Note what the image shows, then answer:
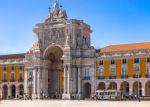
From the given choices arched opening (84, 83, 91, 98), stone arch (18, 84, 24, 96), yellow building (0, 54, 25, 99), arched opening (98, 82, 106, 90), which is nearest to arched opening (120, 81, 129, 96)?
arched opening (98, 82, 106, 90)

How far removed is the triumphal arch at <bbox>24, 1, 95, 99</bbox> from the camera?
307 ft

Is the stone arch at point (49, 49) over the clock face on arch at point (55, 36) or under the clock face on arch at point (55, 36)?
under

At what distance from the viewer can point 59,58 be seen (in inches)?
3979

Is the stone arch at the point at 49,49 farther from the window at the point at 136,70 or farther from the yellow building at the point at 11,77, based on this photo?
the window at the point at 136,70

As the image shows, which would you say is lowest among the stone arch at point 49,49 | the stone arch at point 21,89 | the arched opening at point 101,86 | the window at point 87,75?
the stone arch at point 21,89

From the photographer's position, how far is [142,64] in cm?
8750

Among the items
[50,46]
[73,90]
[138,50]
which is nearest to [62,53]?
[50,46]

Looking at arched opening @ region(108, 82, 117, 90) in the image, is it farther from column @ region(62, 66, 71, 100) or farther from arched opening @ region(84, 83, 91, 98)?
column @ region(62, 66, 71, 100)

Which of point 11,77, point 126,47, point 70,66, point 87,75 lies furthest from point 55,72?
point 126,47

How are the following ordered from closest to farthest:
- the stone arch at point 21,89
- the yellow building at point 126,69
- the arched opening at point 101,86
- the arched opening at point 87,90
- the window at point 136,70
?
1. the yellow building at point 126,69
2. the window at point 136,70
3. the arched opening at point 101,86
4. the arched opening at point 87,90
5. the stone arch at point 21,89

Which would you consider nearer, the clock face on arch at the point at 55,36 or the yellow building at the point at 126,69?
the yellow building at the point at 126,69

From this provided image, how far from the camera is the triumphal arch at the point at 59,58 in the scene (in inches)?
3686

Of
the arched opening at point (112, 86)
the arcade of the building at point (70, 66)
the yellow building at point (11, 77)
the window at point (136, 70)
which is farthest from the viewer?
the yellow building at point (11, 77)

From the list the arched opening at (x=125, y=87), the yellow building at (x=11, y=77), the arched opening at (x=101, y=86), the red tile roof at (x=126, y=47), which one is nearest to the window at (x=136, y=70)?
the arched opening at (x=125, y=87)
